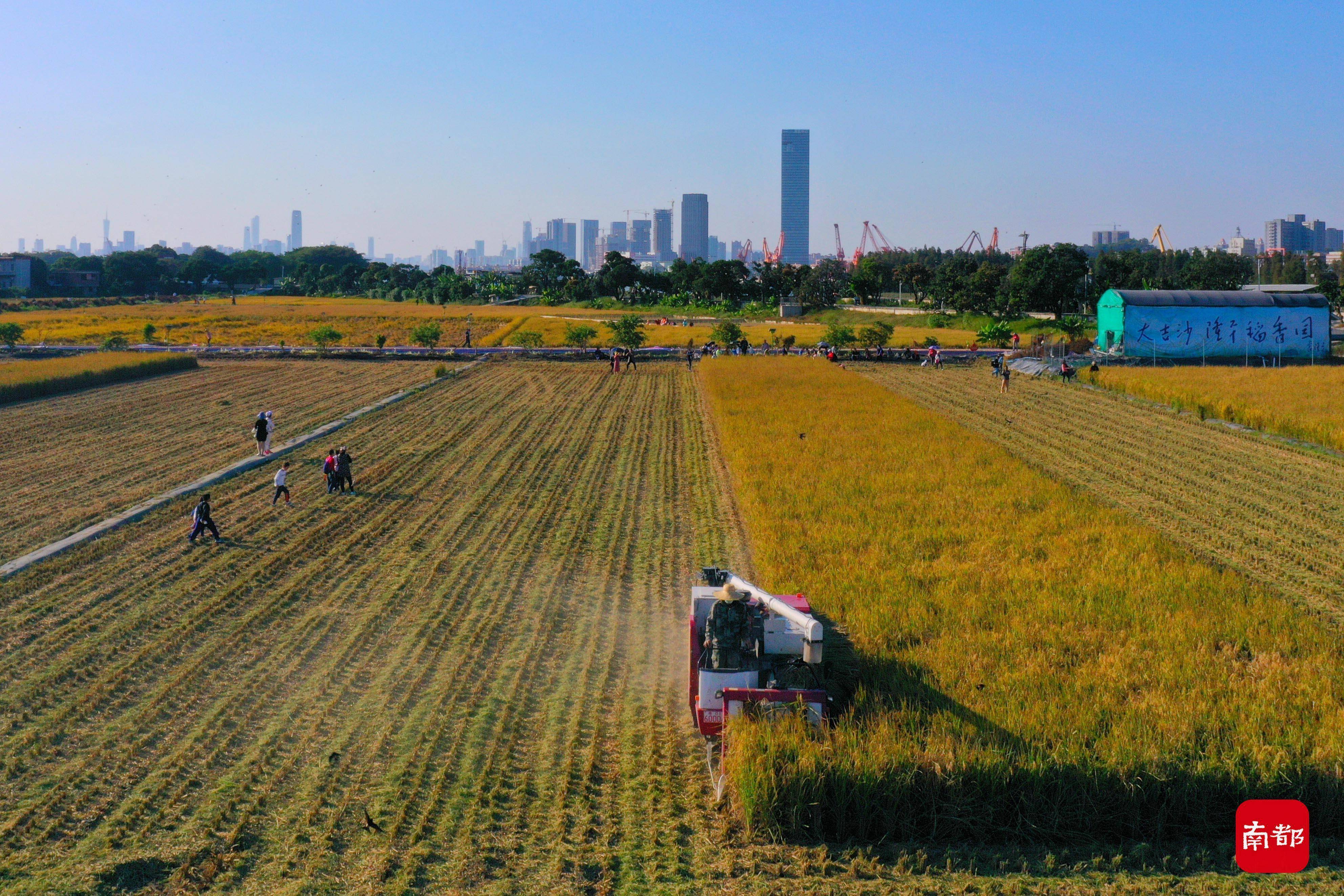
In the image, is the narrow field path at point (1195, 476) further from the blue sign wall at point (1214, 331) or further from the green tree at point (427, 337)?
the green tree at point (427, 337)

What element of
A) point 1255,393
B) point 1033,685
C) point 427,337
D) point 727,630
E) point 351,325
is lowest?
point 1033,685

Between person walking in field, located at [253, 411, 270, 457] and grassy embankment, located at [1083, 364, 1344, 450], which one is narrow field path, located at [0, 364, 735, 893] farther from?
grassy embankment, located at [1083, 364, 1344, 450]

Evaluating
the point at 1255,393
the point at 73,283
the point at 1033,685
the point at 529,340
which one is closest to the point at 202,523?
the point at 1033,685

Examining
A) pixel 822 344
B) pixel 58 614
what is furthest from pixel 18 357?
pixel 58 614

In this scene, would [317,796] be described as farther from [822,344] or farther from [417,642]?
[822,344]

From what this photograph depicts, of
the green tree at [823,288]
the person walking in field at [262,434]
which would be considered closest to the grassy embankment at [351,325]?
the green tree at [823,288]

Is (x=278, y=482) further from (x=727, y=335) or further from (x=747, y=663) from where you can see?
(x=727, y=335)
